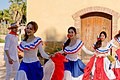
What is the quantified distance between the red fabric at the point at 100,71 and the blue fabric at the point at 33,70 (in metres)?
2.17

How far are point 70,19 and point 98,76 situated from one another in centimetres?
626

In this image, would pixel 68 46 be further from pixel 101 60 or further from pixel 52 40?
pixel 52 40

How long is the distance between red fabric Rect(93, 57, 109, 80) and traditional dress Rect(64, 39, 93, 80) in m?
0.88

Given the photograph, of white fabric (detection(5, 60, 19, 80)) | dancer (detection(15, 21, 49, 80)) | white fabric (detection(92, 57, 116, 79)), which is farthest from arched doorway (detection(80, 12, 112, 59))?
dancer (detection(15, 21, 49, 80))

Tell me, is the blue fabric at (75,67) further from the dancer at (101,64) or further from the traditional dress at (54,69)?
the dancer at (101,64)

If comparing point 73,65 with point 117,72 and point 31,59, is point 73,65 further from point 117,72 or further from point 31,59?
point 117,72

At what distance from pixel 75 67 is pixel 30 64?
4.32 feet

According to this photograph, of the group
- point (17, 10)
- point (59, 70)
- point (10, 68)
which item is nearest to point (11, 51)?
point (10, 68)

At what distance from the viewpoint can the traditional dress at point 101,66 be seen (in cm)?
759

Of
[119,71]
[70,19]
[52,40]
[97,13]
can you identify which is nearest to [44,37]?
[52,40]

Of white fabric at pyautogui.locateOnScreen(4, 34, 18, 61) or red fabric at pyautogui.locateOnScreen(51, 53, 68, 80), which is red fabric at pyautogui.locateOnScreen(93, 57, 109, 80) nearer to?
red fabric at pyautogui.locateOnScreen(51, 53, 68, 80)

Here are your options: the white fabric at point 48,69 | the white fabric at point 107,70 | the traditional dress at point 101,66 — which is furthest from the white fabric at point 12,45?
the white fabric at point 107,70

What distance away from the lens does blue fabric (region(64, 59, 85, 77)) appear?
6.72 metres

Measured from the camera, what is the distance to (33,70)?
18.9 feet
